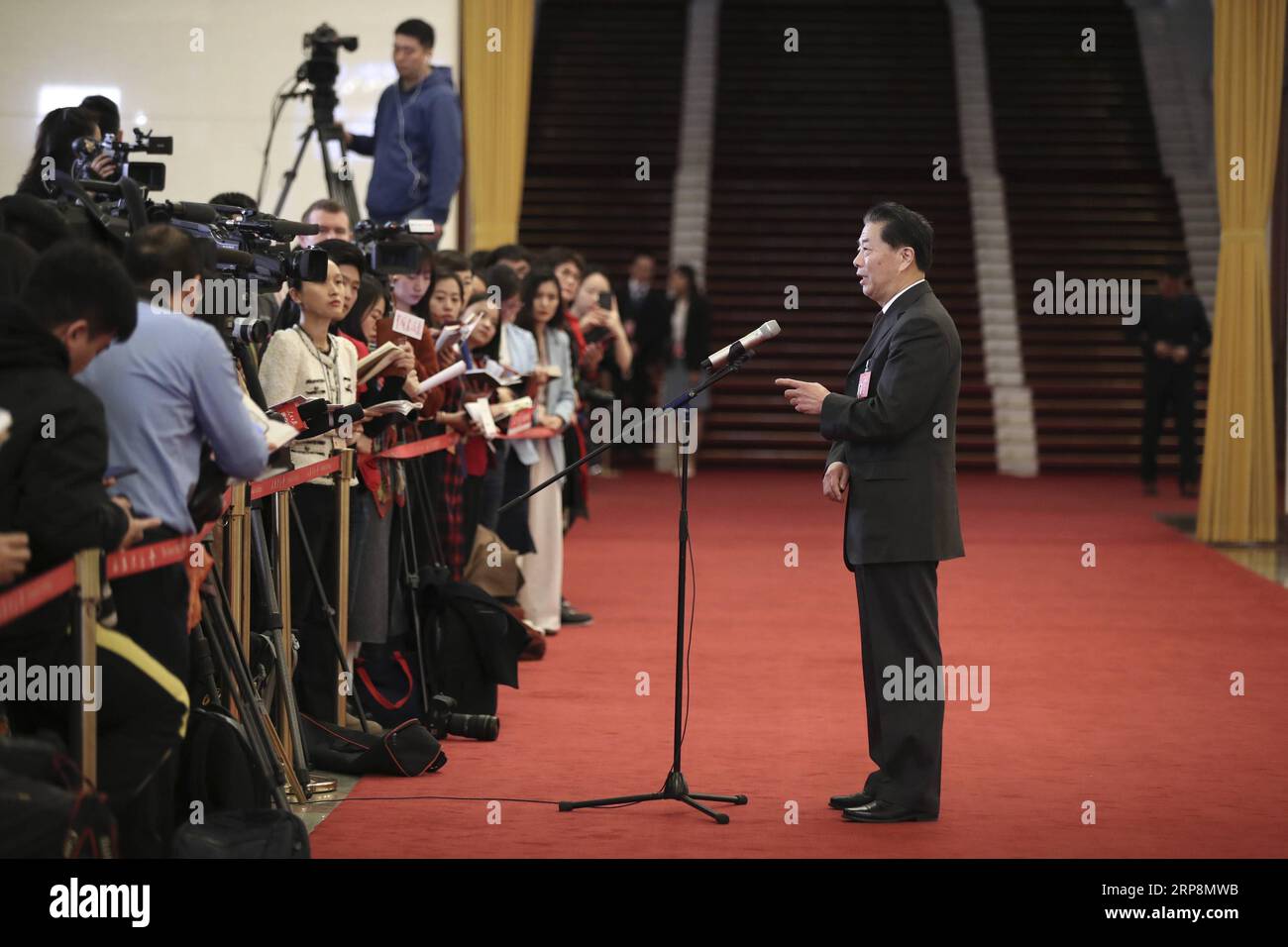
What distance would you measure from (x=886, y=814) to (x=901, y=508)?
2.61 feet

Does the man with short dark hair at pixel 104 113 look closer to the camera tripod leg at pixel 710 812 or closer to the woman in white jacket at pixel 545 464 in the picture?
the woman in white jacket at pixel 545 464

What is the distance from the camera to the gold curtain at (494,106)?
32.4 feet

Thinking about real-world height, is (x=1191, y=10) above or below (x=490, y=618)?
above

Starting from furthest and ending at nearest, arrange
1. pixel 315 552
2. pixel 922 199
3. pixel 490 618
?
pixel 922 199
pixel 490 618
pixel 315 552

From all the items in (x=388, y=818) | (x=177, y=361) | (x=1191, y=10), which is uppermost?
(x=1191, y=10)

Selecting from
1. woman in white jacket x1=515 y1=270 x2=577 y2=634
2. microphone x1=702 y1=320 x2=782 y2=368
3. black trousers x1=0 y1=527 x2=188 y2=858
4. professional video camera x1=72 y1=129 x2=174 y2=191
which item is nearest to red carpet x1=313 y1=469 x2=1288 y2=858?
woman in white jacket x1=515 y1=270 x2=577 y2=634

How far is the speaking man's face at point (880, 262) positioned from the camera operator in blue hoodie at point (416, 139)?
323cm

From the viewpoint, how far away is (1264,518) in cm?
987

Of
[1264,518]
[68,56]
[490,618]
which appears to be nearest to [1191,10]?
[1264,518]

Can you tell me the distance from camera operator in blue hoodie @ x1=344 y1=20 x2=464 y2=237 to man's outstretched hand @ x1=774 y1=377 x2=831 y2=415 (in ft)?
10.8

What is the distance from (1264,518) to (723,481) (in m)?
4.89

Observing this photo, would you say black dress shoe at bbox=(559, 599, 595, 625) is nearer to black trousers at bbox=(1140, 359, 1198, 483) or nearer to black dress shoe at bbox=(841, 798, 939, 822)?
black dress shoe at bbox=(841, 798, 939, 822)

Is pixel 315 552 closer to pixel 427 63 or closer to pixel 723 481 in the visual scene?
pixel 427 63

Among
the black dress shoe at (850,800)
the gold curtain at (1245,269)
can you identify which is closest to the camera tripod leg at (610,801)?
the black dress shoe at (850,800)
